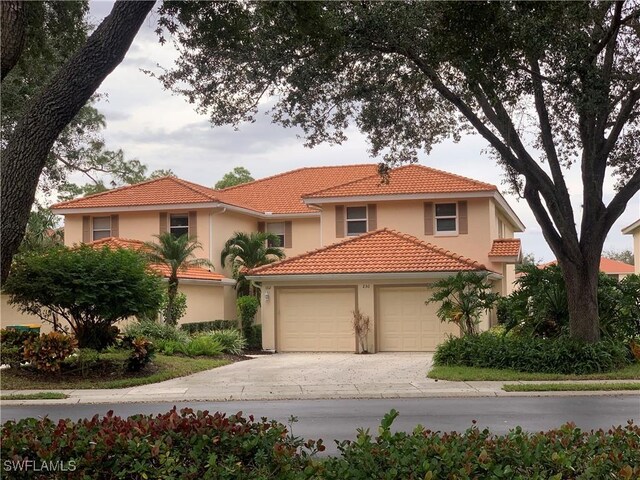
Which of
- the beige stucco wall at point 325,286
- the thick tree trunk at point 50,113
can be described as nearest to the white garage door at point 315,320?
the beige stucco wall at point 325,286

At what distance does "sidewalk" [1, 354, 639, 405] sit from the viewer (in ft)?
56.0

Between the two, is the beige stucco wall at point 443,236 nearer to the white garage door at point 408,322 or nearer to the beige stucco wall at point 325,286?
the beige stucco wall at point 325,286

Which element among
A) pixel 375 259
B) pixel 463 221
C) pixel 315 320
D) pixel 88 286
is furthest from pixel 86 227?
pixel 463 221

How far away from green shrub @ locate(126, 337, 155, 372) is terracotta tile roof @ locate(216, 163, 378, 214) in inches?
716

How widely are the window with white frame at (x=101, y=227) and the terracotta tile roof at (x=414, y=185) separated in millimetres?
10428

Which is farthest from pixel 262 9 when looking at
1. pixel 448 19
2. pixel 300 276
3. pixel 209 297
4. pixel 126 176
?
pixel 209 297

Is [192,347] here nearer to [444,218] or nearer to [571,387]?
[571,387]

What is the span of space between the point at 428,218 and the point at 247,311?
28.3 feet

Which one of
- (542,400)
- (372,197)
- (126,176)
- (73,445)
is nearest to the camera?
(73,445)

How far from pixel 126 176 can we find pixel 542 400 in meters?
20.1

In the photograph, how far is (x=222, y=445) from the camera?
20.6 ft

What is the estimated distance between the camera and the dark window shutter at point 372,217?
3375 cm

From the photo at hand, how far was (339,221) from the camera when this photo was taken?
33812 millimetres

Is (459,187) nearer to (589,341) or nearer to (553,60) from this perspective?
(589,341)
